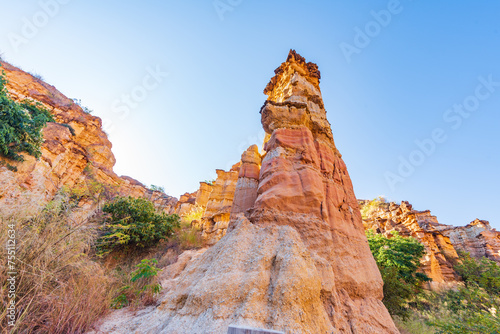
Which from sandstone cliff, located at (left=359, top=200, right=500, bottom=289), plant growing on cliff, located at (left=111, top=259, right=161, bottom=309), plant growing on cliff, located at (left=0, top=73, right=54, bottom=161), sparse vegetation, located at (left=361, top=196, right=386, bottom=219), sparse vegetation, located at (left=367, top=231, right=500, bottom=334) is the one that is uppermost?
sparse vegetation, located at (left=361, top=196, right=386, bottom=219)

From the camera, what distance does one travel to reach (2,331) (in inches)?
90.0

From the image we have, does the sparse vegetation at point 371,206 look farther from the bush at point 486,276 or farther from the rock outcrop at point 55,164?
the rock outcrop at point 55,164

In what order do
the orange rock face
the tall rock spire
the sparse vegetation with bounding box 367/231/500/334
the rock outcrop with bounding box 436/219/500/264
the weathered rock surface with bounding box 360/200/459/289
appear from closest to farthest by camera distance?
the tall rock spire < the sparse vegetation with bounding box 367/231/500/334 < the orange rock face < the weathered rock surface with bounding box 360/200/459/289 < the rock outcrop with bounding box 436/219/500/264

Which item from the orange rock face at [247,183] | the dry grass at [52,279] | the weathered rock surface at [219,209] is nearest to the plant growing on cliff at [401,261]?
the orange rock face at [247,183]

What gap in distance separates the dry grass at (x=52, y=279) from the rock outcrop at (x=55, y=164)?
19.6 inches

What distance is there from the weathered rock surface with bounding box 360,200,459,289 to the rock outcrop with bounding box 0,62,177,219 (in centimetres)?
2591

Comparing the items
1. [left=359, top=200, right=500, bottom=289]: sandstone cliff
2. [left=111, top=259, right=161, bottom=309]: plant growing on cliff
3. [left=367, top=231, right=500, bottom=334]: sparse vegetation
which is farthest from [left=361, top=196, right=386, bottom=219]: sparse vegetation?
[left=111, top=259, right=161, bottom=309]: plant growing on cliff

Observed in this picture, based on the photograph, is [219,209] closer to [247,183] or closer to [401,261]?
[247,183]

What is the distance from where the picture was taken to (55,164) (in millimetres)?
11812

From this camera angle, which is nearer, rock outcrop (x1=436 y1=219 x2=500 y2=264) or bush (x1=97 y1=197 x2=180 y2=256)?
bush (x1=97 y1=197 x2=180 y2=256)

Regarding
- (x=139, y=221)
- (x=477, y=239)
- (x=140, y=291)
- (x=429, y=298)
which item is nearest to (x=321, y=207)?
(x=140, y=291)

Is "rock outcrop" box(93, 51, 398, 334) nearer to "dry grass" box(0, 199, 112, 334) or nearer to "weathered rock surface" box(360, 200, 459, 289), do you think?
"dry grass" box(0, 199, 112, 334)

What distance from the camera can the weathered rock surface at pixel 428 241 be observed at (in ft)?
62.4

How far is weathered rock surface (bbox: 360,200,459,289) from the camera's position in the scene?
1902 centimetres
